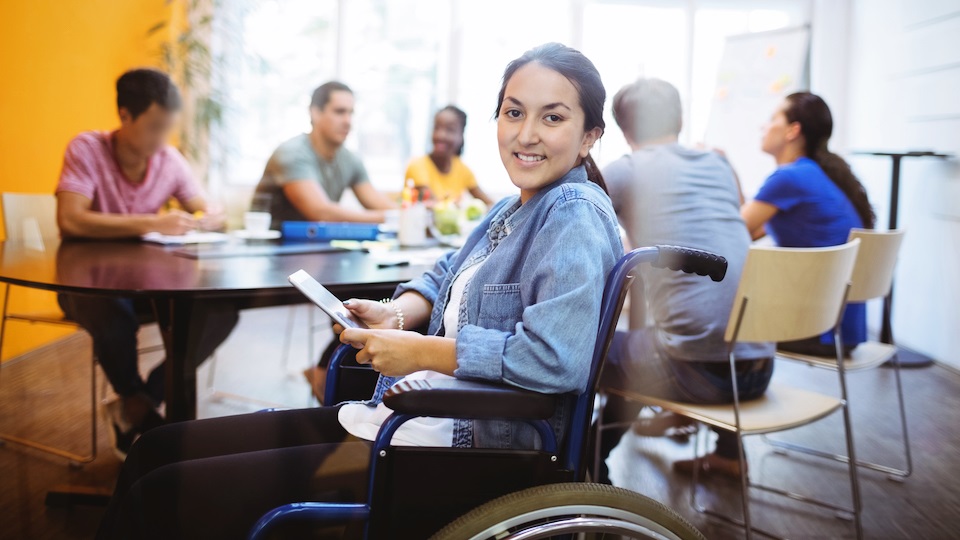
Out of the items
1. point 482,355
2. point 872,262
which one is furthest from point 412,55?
point 482,355

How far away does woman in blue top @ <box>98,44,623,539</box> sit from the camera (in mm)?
1007

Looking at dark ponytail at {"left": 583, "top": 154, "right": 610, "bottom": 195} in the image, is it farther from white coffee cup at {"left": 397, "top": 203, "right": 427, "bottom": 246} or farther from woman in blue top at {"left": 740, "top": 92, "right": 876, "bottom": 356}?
woman in blue top at {"left": 740, "top": 92, "right": 876, "bottom": 356}

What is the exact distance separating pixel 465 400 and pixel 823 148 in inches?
81.5

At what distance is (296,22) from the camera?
95.3 inches

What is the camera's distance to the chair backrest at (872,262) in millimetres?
2146

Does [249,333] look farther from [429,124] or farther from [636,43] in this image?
[636,43]

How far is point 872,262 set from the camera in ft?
7.20

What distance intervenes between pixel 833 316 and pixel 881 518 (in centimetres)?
65

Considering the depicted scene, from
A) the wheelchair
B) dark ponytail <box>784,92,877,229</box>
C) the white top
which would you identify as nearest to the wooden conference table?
the white top

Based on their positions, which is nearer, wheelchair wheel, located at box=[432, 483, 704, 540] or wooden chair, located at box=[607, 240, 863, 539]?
wheelchair wheel, located at box=[432, 483, 704, 540]

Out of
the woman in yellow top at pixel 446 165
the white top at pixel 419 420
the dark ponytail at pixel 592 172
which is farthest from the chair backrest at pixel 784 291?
the woman in yellow top at pixel 446 165

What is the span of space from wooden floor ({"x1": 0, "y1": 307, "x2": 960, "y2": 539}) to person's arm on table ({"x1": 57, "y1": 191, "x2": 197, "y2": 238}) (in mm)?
374

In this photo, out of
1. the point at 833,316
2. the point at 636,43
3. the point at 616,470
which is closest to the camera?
the point at 833,316

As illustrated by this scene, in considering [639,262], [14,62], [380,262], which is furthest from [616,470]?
[14,62]
